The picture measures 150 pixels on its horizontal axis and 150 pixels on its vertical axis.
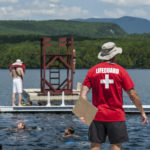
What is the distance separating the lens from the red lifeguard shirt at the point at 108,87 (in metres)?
7.61

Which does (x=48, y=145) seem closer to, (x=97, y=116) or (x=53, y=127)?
(x=53, y=127)

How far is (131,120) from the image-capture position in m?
20.9

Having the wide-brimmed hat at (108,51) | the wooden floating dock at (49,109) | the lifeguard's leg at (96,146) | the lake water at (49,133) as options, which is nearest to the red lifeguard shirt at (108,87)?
A: the wide-brimmed hat at (108,51)

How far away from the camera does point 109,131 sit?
7.70 metres

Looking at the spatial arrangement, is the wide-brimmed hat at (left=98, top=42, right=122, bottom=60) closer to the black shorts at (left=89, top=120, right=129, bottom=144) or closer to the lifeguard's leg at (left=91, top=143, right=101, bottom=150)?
the black shorts at (left=89, top=120, right=129, bottom=144)

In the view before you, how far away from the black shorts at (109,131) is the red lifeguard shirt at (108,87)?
87mm

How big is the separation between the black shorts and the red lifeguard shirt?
0.09 m

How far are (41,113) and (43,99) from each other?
8096 millimetres

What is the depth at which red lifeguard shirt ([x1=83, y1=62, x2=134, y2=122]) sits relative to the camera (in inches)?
299

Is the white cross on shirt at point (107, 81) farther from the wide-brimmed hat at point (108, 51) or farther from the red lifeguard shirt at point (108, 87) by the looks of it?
the wide-brimmed hat at point (108, 51)

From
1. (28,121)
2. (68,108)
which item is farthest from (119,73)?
(68,108)

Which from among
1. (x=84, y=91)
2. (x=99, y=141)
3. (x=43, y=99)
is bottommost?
(x=43, y=99)

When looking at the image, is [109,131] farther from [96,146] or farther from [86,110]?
[86,110]

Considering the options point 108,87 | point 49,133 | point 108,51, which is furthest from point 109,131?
point 49,133
